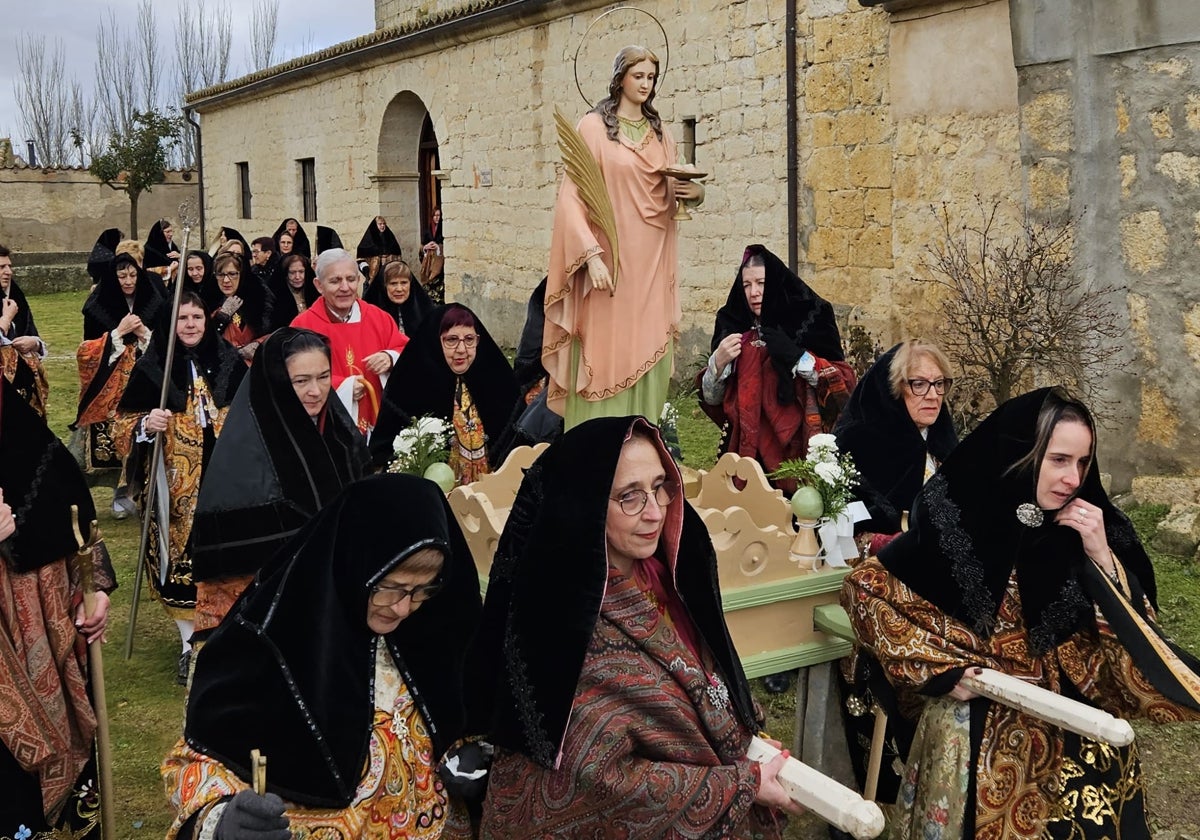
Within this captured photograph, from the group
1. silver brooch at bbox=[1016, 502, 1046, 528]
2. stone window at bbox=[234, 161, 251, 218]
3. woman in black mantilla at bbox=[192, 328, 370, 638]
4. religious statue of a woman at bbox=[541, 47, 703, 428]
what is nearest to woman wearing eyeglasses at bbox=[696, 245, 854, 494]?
religious statue of a woman at bbox=[541, 47, 703, 428]

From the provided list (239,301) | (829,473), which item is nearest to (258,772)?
(829,473)

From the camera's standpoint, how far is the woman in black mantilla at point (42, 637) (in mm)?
3422

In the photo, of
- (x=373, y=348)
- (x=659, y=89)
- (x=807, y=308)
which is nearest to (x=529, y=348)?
(x=373, y=348)

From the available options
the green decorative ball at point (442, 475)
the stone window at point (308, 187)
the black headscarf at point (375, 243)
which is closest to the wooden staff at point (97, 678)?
the green decorative ball at point (442, 475)

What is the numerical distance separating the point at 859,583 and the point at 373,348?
13.4 ft

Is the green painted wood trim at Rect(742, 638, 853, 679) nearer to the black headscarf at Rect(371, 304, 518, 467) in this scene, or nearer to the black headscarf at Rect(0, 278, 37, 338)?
the black headscarf at Rect(371, 304, 518, 467)

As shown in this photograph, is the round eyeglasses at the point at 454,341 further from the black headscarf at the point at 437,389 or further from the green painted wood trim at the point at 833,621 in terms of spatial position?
the green painted wood trim at the point at 833,621

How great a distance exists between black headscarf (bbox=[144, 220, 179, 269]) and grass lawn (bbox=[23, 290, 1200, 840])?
6614 mm

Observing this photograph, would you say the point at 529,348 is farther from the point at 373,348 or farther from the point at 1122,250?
the point at 1122,250

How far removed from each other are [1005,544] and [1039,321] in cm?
464

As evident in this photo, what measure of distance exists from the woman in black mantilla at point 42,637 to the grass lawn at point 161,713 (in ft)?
2.91

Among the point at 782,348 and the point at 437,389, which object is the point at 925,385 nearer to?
the point at 782,348

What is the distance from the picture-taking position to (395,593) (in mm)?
2541

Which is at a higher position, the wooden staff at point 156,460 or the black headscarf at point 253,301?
the black headscarf at point 253,301
